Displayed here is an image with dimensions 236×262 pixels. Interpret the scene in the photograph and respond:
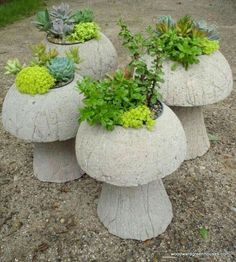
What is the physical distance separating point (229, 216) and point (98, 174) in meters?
1.20

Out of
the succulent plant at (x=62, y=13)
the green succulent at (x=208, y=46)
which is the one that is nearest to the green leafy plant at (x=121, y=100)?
the green succulent at (x=208, y=46)

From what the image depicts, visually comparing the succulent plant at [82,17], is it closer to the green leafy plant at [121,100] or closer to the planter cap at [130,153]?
the green leafy plant at [121,100]

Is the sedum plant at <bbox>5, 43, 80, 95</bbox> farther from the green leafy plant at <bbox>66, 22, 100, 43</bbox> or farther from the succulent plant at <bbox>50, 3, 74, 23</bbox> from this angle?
the succulent plant at <bbox>50, 3, 74, 23</bbox>

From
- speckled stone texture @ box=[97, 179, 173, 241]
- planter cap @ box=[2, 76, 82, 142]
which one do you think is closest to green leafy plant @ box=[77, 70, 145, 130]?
planter cap @ box=[2, 76, 82, 142]

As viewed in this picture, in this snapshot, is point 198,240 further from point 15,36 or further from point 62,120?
point 15,36

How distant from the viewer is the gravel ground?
2693 mm

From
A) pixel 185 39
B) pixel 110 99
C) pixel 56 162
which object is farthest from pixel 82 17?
pixel 110 99

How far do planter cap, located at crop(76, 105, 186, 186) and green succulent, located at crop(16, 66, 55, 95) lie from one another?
58 cm

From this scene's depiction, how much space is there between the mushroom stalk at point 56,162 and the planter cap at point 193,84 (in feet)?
2.94

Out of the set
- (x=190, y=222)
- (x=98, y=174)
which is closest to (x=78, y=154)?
(x=98, y=174)

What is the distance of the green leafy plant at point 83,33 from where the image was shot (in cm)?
354

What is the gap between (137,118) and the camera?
2279mm

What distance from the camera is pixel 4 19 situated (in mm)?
6938

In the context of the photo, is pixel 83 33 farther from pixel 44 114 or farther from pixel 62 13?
pixel 44 114
